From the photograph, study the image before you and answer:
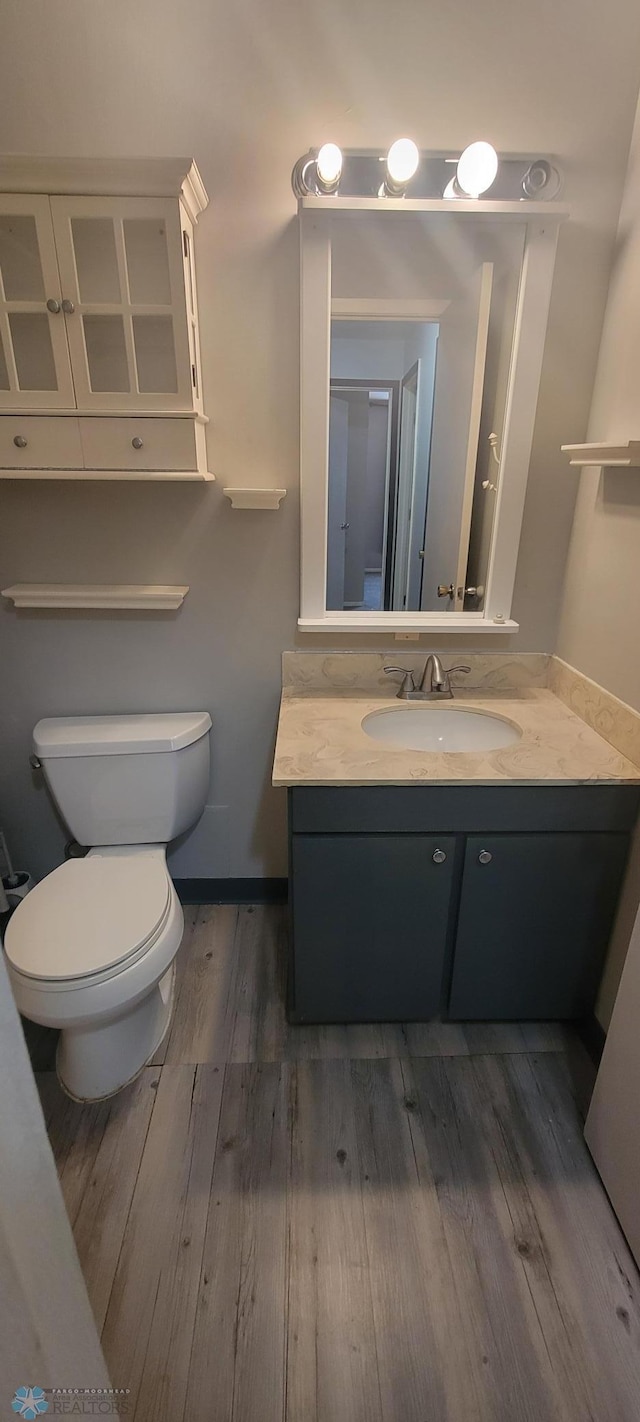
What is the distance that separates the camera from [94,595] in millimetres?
1695

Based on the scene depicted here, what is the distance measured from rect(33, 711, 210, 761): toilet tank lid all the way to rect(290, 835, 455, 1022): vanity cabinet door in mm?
521

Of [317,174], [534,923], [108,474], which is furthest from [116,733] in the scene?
[317,174]

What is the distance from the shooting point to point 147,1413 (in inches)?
40.4

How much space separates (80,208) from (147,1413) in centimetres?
216

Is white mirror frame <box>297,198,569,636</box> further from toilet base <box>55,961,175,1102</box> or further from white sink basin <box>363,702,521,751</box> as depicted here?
toilet base <box>55,961,175,1102</box>

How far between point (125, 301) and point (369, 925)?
1484mm

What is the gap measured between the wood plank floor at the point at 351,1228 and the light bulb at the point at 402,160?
78.8 inches

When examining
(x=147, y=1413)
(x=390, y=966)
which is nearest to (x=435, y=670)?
(x=390, y=966)

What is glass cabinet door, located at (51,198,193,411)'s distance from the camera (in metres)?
1.33

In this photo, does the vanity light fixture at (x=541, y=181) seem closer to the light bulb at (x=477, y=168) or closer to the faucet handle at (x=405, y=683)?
the light bulb at (x=477, y=168)

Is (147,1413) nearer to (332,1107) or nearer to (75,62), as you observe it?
(332,1107)

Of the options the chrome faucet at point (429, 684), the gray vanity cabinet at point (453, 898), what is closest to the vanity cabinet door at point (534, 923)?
the gray vanity cabinet at point (453, 898)

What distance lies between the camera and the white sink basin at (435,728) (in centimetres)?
175

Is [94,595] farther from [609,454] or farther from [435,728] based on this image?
[609,454]
